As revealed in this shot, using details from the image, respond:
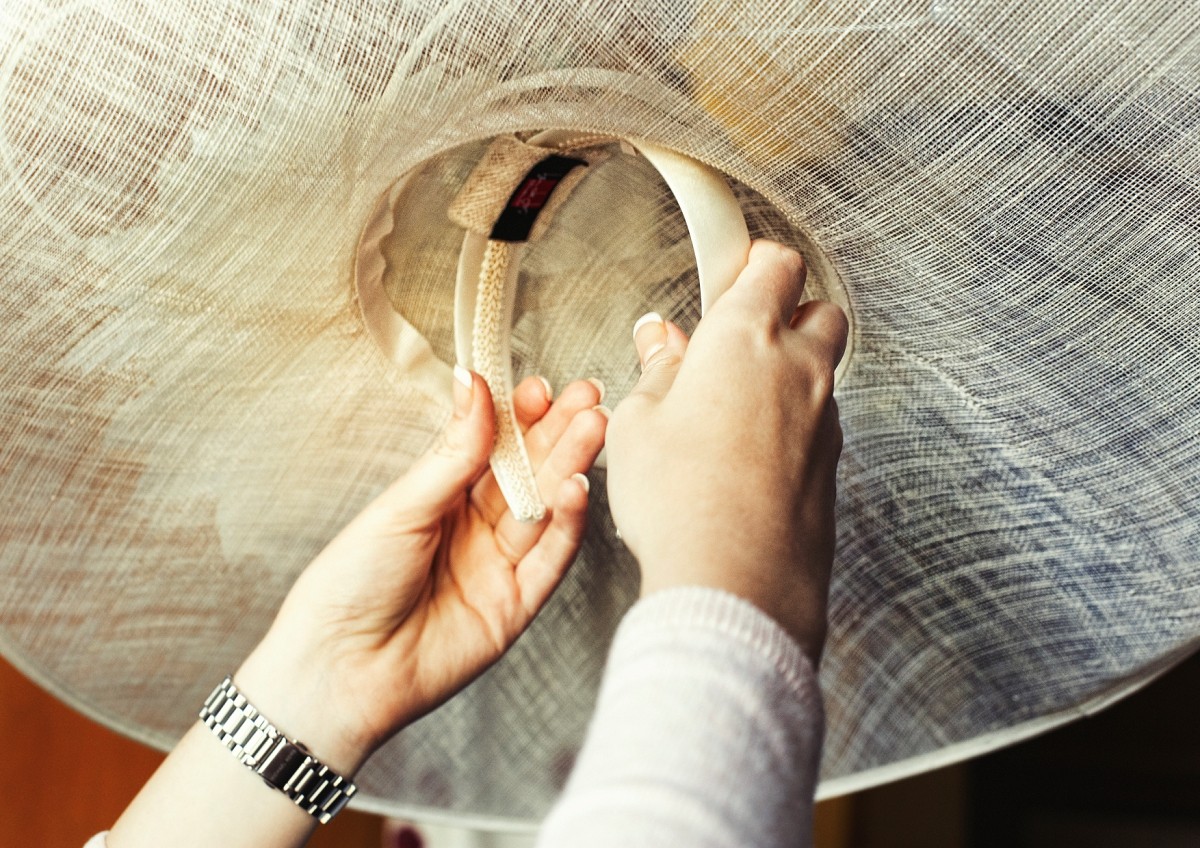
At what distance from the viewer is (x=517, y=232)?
19.4 inches

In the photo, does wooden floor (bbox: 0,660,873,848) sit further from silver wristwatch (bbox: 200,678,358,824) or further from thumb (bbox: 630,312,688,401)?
thumb (bbox: 630,312,688,401)

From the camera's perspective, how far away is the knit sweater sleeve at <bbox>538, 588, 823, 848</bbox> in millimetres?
252

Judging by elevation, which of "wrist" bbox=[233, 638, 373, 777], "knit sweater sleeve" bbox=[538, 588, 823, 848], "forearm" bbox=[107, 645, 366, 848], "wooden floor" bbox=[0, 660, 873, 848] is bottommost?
"wooden floor" bbox=[0, 660, 873, 848]

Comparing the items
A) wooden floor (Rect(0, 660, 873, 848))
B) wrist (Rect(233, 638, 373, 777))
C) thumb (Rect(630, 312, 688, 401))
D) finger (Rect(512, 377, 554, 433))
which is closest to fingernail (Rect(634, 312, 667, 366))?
thumb (Rect(630, 312, 688, 401))

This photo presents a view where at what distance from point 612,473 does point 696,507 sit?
49 mm

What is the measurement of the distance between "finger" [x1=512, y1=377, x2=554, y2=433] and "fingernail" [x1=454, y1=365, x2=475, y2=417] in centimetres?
4

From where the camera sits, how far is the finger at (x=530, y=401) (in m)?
0.55

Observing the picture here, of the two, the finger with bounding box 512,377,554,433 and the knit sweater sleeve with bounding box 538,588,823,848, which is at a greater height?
the knit sweater sleeve with bounding box 538,588,823,848

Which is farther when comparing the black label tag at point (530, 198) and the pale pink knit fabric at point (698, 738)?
the black label tag at point (530, 198)

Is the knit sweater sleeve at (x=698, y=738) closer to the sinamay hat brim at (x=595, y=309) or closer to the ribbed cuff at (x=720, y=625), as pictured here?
the ribbed cuff at (x=720, y=625)

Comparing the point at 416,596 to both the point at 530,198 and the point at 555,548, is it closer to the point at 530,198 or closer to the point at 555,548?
the point at 555,548

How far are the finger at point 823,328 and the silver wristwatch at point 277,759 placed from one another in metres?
0.34

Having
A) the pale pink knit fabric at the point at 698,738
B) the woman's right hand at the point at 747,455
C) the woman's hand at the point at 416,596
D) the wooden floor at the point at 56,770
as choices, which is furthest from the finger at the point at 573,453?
the wooden floor at the point at 56,770

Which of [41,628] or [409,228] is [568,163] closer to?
[409,228]
